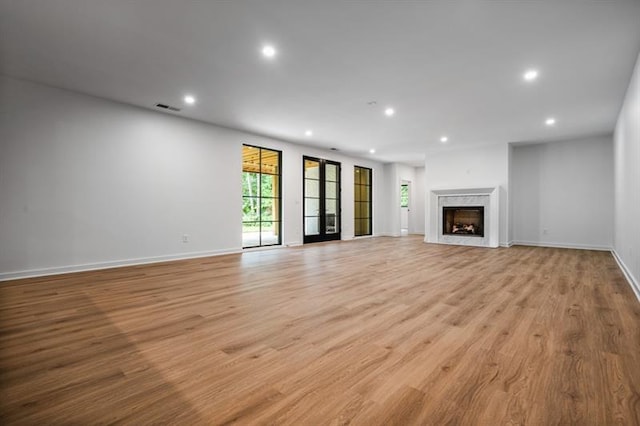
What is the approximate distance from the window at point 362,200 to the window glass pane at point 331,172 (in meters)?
0.90

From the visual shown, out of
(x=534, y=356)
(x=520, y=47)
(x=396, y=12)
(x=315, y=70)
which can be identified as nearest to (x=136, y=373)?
(x=534, y=356)

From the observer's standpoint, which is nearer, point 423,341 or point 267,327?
point 423,341

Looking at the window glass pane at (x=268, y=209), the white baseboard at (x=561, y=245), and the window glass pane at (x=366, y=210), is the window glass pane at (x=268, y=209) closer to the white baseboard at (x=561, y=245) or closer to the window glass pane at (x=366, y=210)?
the window glass pane at (x=366, y=210)

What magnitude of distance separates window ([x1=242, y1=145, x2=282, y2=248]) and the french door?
3.06 feet

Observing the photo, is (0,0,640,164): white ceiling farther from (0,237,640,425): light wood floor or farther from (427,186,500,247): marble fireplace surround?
(0,237,640,425): light wood floor

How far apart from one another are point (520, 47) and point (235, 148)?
5.11 m

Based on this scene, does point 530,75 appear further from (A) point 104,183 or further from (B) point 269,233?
(A) point 104,183

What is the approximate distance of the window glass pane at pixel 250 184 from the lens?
6789 mm

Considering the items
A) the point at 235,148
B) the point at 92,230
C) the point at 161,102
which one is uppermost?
the point at 161,102

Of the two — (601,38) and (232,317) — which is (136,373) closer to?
(232,317)

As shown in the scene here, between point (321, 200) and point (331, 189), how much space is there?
1.93 feet

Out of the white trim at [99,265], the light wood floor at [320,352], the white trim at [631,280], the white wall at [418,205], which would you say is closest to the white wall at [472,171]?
the white wall at [418,205]

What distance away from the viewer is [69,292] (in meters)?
3.41

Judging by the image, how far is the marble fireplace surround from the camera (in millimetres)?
7496
